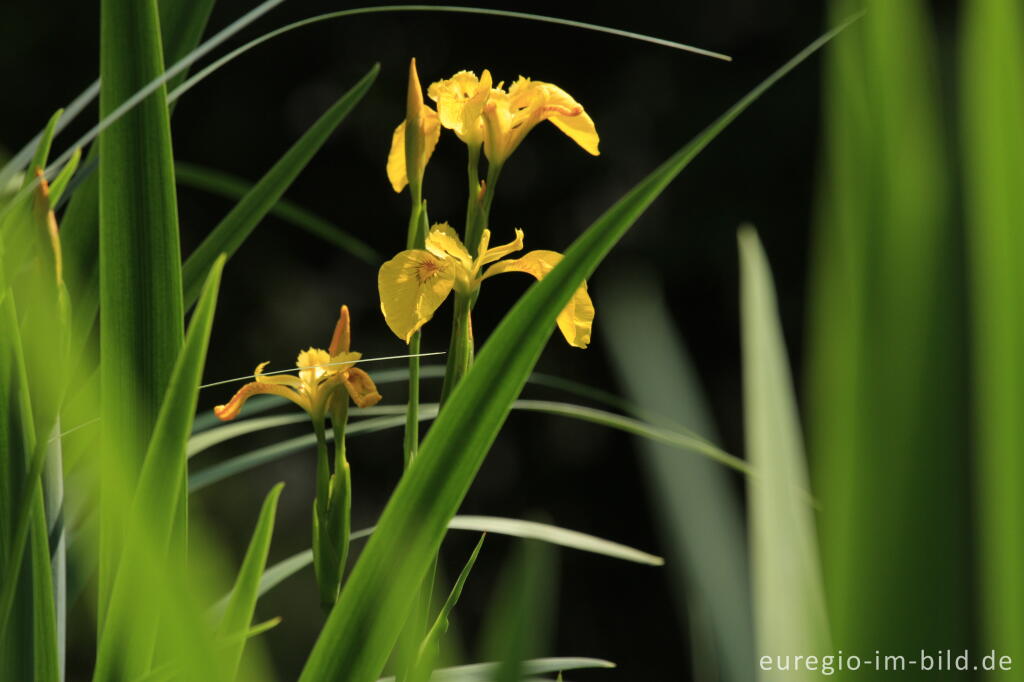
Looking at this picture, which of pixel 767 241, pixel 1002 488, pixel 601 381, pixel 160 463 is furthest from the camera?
pixel 601 381

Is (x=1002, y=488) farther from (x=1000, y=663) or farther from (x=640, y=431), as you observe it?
(x=640, y=431)

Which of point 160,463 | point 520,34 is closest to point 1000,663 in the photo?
point 160,463

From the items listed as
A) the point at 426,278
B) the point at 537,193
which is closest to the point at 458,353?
the point at 426,278

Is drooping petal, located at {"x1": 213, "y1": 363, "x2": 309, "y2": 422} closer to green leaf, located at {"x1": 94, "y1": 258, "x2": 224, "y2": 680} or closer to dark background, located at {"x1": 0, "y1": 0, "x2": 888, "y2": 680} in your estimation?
green leaf, located at {"x1": 94, "y1": 258, "x2": 224, "y2": 680}

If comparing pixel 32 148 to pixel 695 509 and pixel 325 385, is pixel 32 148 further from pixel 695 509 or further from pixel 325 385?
pixel 695 509

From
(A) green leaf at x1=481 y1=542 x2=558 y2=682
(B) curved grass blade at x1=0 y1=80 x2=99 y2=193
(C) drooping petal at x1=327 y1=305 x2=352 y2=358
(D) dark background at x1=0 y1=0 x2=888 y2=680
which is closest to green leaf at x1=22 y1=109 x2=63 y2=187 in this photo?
(B) curved grass blade at x1=0 y1=80 x2=99 y2=193

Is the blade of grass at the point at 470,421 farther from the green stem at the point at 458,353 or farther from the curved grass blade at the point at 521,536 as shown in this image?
the curved grass blade at the point at 521,536

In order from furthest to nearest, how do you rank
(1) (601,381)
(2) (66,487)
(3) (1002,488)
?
1. (1) (601,381)
2. (2) (66,487)
3. (3) (1002,488)
